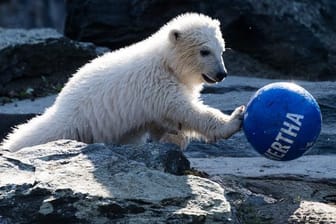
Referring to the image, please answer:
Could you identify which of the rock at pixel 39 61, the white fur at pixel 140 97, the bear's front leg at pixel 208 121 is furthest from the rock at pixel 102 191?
the rock at pixel 39 61

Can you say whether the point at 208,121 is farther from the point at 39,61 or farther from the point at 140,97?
the point at 39,61

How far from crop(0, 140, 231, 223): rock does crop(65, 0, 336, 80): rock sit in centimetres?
584

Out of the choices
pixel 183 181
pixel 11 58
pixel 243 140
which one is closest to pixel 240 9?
pixel 11 58

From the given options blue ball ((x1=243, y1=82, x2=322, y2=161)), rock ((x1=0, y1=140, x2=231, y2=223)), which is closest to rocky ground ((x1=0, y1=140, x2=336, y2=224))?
rock ((x1=0, y1=140, x2=231, y2=223))

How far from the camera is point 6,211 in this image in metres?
4.80

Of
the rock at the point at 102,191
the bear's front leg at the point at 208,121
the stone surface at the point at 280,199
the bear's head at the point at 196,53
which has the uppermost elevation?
the bear's head at the point at 196,53

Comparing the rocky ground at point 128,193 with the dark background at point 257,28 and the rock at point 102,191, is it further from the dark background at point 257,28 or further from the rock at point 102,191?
the dark background at point 257,28

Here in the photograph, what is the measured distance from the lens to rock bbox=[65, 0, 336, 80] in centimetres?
1098

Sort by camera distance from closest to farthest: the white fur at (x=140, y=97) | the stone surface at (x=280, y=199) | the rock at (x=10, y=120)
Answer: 1. the stone surface at (x=280, y=199)
2. the white fur at (x=140, y=97)
3. the rock at (x=10, y=120)

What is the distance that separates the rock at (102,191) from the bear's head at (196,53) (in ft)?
4.48

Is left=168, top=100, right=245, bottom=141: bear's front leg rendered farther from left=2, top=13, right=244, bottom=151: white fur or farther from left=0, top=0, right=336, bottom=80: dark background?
left=0, top=0, right=336, bottom=80: dark background

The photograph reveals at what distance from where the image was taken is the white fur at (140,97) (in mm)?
6316

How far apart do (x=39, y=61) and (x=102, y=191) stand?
6.32m

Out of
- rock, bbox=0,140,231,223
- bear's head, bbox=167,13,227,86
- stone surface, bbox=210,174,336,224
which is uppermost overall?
bear's head, bbox=167,13,227,86
